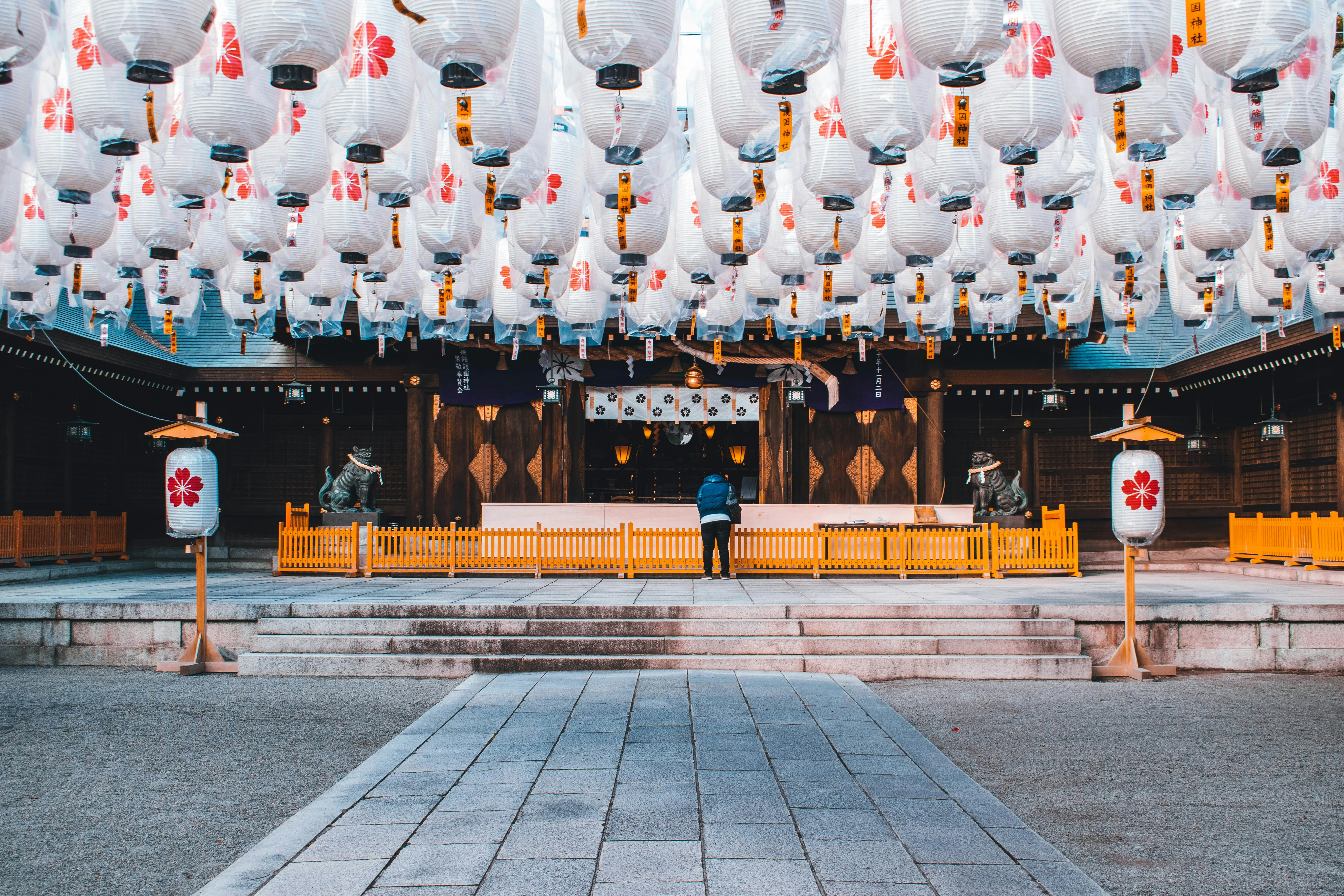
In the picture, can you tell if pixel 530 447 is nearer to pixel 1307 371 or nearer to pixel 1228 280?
pixel 1228 280

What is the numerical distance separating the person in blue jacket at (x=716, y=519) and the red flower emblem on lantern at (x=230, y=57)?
8.10m

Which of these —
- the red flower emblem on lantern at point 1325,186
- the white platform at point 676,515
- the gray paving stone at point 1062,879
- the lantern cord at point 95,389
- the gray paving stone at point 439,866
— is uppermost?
the red flower emblem on lantern at point 1325,186

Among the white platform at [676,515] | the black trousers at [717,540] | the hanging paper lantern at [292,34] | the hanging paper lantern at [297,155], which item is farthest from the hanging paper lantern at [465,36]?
the white platform at [676,515]

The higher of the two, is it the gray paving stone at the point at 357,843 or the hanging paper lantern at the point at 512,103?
the hanging paper lantern at the point at 512,103

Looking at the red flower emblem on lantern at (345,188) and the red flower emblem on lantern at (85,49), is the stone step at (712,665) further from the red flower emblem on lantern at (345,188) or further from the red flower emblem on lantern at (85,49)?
the red flower emblem on lantern at (85,49)

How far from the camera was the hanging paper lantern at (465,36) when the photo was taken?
452cm

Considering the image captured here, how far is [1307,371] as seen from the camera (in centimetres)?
1565

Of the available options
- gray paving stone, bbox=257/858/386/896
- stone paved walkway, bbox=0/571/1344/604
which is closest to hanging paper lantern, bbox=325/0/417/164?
gray paving stone, bbox=257/858/386/896

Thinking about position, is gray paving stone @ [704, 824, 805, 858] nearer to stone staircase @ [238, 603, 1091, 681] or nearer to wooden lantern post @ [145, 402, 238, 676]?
stone staircase @ [238, 603, 1091, 681]

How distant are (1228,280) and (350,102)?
865 centimetres

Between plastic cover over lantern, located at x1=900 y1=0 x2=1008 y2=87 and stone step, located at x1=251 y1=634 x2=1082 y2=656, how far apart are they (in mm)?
5465

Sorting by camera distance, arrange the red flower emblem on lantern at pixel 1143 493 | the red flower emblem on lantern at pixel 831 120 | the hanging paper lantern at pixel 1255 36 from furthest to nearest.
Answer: the red flower emblem on lantern at pixel 1143 493, the red flower emblem on lantern at pixel 831 120, the hanging paper lantern at pixel 1255 36

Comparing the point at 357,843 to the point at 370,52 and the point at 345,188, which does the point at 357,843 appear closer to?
the point at 370,52

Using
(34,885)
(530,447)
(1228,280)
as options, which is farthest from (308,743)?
A: (530,447)
